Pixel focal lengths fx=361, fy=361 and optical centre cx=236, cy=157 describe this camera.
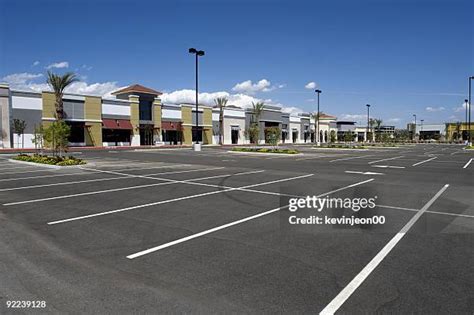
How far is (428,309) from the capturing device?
3875mm

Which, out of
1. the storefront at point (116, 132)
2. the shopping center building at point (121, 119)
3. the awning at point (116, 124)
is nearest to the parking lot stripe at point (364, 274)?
the shopping center building at point (121, 119)

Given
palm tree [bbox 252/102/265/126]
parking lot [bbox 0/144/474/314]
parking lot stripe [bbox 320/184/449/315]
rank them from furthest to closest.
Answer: palm tree [bbox 252/102/265/126]
parking lot [bbox 0/144/474/314]
parking lot stripe [bbox 320/184/449/315]

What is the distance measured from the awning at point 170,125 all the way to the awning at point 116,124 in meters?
6.39

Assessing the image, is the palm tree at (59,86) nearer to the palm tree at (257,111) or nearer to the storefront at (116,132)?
the storefront at (116,132)

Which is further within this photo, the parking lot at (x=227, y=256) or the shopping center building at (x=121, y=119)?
the shopping center building at (x=121, y=119)

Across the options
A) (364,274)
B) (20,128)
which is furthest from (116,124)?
(364,274)

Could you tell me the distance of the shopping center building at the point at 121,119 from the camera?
44625mm

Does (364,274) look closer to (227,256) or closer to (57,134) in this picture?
(227,256)

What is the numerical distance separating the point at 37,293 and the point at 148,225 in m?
3.19

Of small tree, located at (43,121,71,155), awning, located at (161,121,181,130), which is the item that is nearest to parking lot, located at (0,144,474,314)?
small tree, located at (43,121,71,155)

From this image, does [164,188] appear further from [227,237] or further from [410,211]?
[410,211]

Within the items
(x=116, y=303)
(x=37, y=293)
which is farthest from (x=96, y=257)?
(x=116, y=303)

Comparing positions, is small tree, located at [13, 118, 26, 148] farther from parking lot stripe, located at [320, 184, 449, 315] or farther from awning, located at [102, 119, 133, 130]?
parking lot stripe, located at [320, 184, 449, 315]

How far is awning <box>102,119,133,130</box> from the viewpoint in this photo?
174ft
